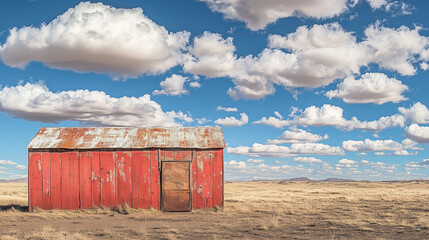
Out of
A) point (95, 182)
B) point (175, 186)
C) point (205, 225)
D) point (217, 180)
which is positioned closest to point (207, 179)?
point (217, 180)

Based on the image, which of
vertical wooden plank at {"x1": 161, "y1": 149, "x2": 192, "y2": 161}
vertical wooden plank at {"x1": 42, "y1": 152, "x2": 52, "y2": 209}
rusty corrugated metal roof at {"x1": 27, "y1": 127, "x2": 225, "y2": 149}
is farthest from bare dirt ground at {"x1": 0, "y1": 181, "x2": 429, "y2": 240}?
rusty corrugated metal roof at {"x1": 27, "y1": 127, "x2": 225, "y2": 149}

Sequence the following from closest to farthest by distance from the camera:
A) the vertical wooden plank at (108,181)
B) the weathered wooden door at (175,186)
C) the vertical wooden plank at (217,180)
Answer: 1. the weathered wooden door at (175,186)
2. the vertical wooden plank at (108,181)
3. the vertical wooden plank at (217,180)

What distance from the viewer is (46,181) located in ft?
62.6

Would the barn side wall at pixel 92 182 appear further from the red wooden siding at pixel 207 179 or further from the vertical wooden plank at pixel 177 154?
the red wooden siding at pixel 207 179

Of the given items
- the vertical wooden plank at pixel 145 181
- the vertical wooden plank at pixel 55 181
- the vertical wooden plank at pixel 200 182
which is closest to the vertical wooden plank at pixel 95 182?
the vertical wooden plank at pixel 55 181

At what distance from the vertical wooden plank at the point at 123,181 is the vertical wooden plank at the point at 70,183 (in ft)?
6.07

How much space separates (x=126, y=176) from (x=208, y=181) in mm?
3730

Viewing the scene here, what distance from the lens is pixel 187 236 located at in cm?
1223

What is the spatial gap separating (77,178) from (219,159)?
6.50 meters

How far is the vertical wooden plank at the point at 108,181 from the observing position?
62.5 ft

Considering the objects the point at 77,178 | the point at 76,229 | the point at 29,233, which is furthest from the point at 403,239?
the point at 77,178

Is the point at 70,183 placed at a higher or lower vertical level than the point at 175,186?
higher

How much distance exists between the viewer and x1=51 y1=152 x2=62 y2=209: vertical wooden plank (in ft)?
62.5

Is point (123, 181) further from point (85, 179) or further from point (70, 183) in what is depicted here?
point (70, 183)
